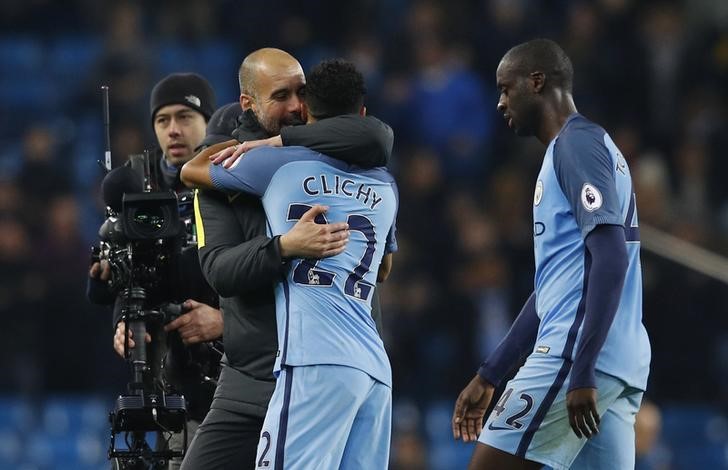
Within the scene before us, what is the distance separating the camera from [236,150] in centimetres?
457

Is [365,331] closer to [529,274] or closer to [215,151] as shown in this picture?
[215,151]

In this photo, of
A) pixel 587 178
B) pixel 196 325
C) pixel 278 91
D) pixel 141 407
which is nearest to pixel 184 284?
pixel 196 325

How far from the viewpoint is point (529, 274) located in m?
9.73

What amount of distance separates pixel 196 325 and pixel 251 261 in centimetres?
92

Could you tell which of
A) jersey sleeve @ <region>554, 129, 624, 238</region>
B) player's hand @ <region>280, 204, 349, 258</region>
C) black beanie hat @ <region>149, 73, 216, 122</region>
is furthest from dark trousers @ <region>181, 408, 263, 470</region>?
black beanie hat @ <region>149, 73, 216, 122</region>

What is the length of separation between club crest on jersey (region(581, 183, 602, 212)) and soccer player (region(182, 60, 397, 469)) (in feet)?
2.04

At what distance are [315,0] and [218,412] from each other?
27.3 ft

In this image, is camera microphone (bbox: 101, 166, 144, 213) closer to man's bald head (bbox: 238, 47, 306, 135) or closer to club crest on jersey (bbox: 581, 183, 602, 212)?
man's bald head (bbox: 238, 47, 306, 135)

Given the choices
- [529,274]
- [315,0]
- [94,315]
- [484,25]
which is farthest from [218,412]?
[315,0]

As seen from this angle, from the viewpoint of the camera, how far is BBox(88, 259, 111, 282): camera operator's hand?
5419 millimetres

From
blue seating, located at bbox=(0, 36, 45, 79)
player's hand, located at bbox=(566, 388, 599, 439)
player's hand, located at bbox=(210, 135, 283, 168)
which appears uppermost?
blue seating, located at bbox=(0, 36, 45, 79)

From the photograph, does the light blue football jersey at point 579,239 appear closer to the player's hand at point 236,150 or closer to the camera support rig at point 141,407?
the player's hand at point 236,150

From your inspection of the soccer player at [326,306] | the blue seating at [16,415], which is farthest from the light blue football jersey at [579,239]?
the blue seating at [16,415]

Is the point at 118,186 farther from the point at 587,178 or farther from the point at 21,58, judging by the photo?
the point at 21,58
